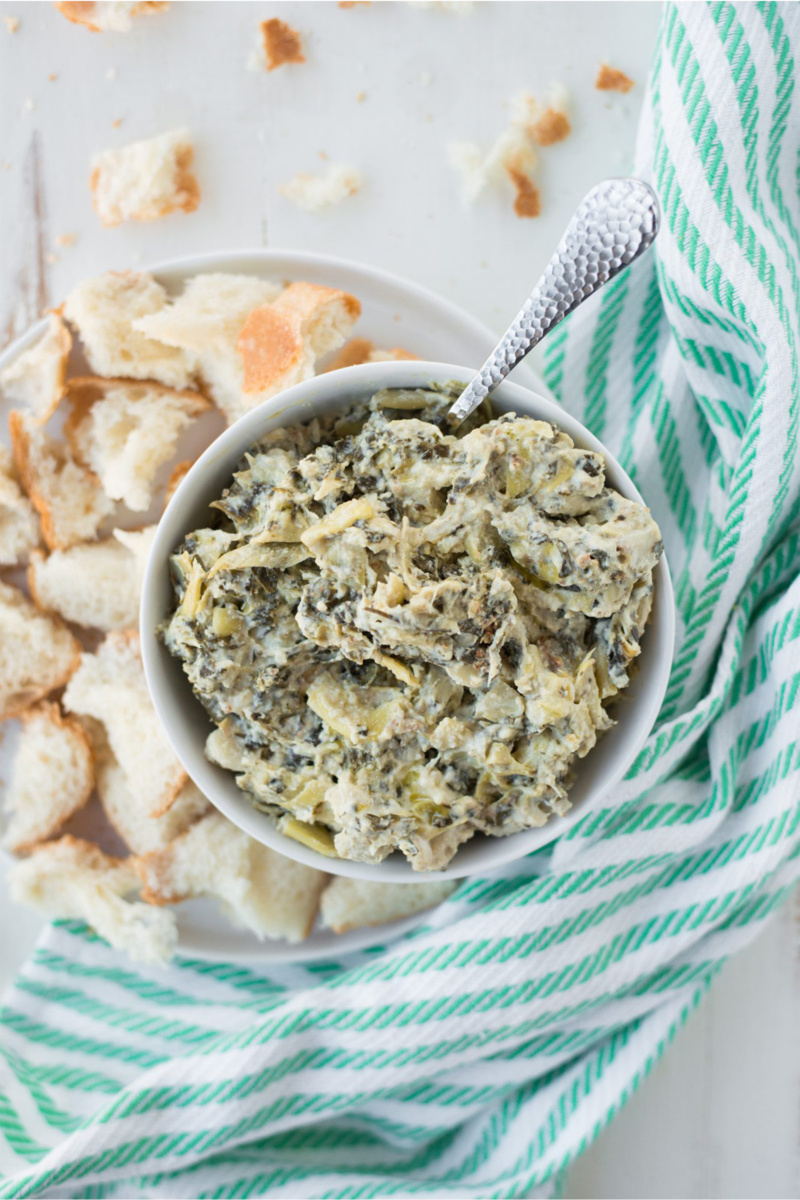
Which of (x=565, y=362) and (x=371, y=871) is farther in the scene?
(x=565, y=362)

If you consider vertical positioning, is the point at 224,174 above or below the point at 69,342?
above

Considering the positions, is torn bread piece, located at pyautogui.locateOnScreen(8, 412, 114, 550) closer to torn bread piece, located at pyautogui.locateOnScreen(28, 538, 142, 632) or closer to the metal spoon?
torn bread piece, located at pyautogui.locateOnScreen(28, 538, 142, 632)

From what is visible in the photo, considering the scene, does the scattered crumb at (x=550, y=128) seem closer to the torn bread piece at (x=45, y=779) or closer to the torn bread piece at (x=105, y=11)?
the torn bread piece at (x=105, y=11)

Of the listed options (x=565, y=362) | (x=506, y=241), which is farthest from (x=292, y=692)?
(x=506, y=241)

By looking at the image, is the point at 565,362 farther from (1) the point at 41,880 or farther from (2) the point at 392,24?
(1) the point at 41,880

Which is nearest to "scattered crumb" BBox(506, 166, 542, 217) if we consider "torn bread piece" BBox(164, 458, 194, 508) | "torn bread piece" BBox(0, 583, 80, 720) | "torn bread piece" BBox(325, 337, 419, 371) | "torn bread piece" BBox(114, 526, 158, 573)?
"torn bread piece" BBox(325, 337, 419, 371)

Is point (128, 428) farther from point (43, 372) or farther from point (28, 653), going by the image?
point (28, 653)

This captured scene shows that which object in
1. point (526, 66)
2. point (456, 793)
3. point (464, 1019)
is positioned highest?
point (526, 66)
